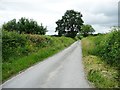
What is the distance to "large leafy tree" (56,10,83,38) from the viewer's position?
4722 inches

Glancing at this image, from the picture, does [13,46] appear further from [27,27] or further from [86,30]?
[86,30]

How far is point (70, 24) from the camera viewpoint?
12044 cm

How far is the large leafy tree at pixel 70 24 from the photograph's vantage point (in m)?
120

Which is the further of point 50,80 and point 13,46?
point 13,46

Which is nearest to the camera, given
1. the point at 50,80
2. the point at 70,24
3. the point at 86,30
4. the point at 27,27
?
the point at 50,80

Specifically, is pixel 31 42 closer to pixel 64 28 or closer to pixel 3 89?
pixel 3 89

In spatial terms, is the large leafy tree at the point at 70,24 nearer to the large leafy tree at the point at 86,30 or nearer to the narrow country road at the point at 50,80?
the large leafy tree at the point at 86,30

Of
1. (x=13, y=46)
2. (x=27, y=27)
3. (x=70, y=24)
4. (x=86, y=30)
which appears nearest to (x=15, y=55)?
(x=13, y=46)

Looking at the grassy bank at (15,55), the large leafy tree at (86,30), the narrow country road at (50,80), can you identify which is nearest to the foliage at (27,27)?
the grassy bank at (15,55)

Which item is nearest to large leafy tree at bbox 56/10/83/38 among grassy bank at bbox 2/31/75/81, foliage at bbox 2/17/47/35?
foliage at bbox 2/17/47/35

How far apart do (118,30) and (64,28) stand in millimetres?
99862

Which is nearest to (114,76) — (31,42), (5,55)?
(5,55)

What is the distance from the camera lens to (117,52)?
17.4 meters

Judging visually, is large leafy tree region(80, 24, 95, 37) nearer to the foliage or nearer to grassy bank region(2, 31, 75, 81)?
the foliage
